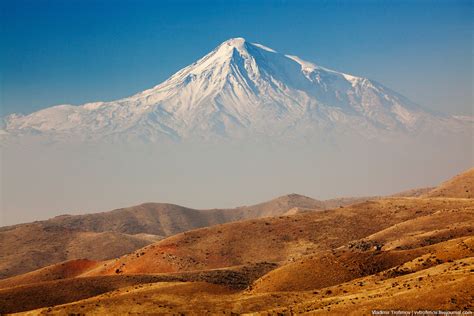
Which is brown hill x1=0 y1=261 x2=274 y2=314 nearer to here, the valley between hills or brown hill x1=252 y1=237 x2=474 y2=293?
the valley between hills

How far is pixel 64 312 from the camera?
46.9 metres

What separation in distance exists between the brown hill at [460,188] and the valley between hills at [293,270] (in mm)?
379

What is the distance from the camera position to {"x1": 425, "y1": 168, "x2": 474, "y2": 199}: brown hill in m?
120

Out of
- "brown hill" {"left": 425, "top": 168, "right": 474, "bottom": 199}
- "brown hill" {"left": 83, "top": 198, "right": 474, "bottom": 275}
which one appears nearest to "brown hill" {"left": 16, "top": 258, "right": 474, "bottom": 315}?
"brown hill" {"left": 83, "top": 198, "right": 474, "bottom": 275}

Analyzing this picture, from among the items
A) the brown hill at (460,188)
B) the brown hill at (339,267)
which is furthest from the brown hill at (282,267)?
the brown hill at (460,188)

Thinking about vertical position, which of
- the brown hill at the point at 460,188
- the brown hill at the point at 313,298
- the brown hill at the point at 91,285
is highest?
the brown hill at the point at 460,188

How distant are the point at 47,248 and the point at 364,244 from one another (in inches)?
3913

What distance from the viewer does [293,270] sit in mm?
61375

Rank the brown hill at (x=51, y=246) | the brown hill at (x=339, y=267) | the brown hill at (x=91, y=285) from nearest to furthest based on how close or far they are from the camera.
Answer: the brown hill at (x=339, y=267) < the brown hill at (x=91, y=285) < the brown hill at (x=51, y=246)

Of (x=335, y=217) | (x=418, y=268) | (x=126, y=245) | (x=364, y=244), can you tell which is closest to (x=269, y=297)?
(x=418, y=268)

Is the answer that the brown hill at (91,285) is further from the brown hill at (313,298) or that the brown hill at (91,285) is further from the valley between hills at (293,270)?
the brown hill at (313,298)

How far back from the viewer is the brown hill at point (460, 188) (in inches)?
4739

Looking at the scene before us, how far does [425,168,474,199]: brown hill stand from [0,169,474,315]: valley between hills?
0.38 metres

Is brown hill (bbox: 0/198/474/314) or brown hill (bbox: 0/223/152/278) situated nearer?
brown hill (bbox: 0/198/474/314)
